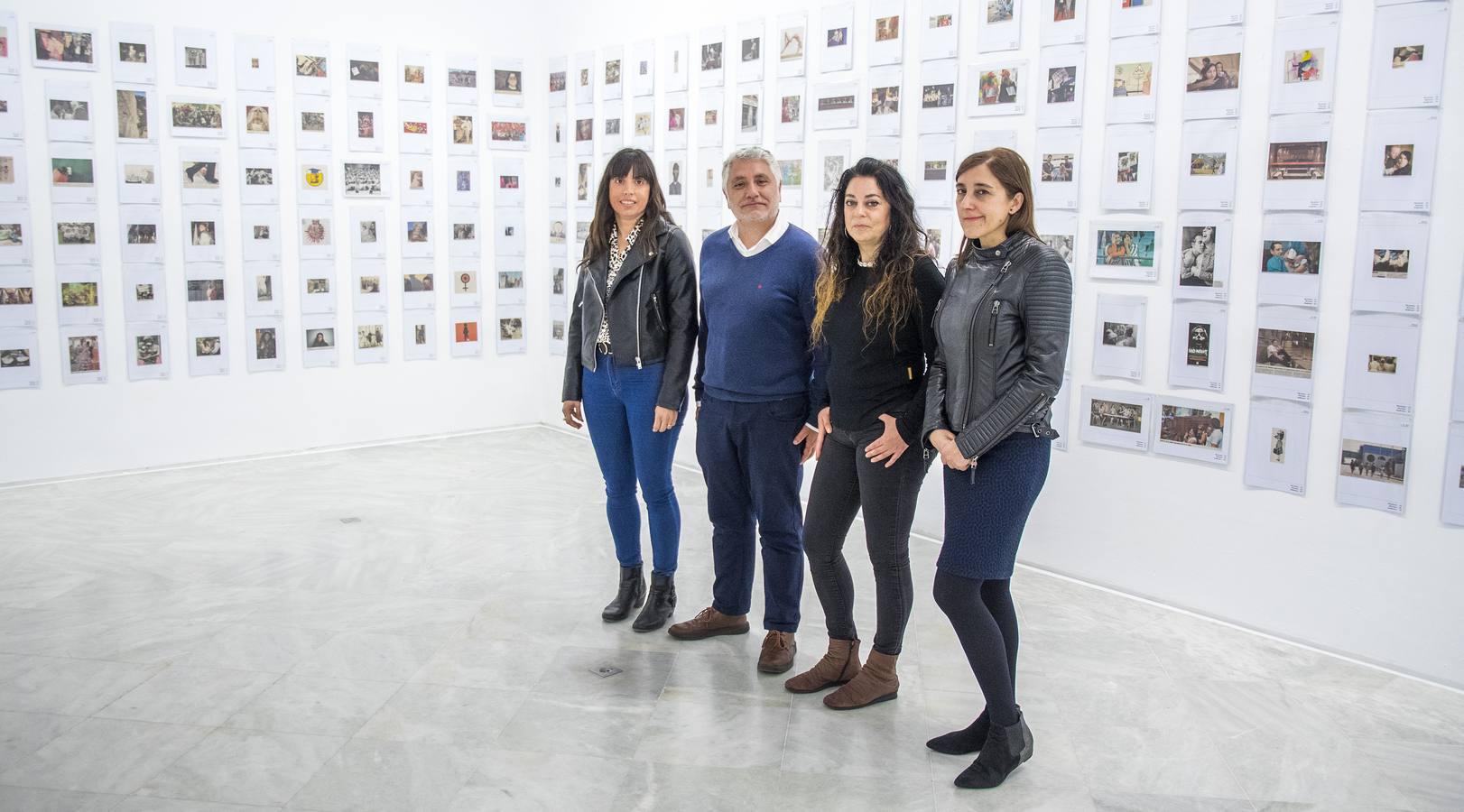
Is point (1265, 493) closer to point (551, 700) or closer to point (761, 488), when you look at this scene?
point (761, 488)

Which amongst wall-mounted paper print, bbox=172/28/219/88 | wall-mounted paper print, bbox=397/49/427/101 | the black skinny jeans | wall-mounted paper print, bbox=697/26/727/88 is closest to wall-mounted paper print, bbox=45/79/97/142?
wall-mounted paper print, bbox=172/28/219/88

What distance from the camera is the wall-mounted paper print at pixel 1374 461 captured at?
3.99 meters

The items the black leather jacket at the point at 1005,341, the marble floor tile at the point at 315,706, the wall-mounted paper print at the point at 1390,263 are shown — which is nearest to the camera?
the black leather jacket at the point at 1005,341

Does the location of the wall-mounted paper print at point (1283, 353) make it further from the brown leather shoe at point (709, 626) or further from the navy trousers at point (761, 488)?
the brown leather shoe at point (709, 626)

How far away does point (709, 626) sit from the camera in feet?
14.0

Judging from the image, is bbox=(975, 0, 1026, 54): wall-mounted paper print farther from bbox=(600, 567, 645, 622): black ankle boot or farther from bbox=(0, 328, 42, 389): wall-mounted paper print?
bbox=(0, 328, 42, 389): wall-mounted paper print

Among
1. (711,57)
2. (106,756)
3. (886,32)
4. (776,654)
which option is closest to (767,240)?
(776,654)

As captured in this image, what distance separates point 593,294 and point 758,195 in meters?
0.75

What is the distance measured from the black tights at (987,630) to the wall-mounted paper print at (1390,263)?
1789 millimetres

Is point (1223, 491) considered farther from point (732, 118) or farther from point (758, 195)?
point (732, 118)

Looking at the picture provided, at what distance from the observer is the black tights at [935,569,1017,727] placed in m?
3.11

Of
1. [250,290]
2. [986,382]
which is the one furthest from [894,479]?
[250,290]

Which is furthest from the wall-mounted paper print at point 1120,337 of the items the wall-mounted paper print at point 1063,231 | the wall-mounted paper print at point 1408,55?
the wall-mounted paper print at point 1408,55

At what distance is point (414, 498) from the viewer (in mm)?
6262
